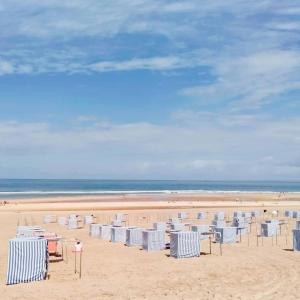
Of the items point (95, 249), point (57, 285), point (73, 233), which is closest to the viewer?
point (57, 285)

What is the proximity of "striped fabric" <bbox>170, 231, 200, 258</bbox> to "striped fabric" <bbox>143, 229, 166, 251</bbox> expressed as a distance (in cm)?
195

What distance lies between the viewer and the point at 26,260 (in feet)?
51.5

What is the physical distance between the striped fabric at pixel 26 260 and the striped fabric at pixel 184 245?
5.64 m

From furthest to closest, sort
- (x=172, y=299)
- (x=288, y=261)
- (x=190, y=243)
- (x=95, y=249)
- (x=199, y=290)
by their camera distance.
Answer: (x=95, y=249) < (x=190, y=243) < (x=288, y=261) < (x=199, y=290) < (x=172, y=299)

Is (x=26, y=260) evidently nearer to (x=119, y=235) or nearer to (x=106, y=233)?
(x=119, y=235)

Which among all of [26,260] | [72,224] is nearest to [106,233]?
[72,224]

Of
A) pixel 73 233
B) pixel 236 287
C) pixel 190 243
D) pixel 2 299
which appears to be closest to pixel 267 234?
pixel 190 243

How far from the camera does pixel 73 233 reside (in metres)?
30.4

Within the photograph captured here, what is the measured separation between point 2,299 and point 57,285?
2.00 meters

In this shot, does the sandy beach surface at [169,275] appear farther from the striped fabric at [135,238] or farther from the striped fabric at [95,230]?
the striped fabric at [95,230]

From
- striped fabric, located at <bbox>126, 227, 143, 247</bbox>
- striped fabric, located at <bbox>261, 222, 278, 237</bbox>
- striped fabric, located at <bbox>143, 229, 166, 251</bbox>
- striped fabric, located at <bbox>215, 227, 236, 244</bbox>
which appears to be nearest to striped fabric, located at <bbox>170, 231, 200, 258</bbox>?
striped fabric, located at <bbox>143, 229, 166, 251</bbox>

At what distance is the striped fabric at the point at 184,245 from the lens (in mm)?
19969

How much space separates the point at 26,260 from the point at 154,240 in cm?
757

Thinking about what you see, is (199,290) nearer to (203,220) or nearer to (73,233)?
(73,233)
